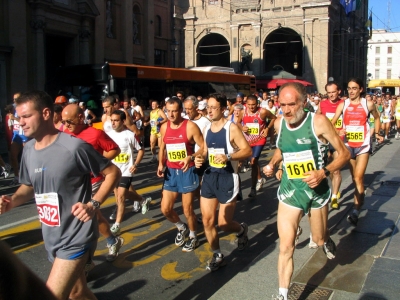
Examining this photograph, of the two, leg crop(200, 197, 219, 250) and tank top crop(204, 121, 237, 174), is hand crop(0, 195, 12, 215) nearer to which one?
leg crop(200, 197, 219, 250)

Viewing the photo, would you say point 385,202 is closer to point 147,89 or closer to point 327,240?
point 327,240

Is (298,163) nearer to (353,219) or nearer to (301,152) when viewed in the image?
(301,152)

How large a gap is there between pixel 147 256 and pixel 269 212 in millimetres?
2788

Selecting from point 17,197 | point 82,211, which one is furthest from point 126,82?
point 82,211

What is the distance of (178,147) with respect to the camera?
5957mm

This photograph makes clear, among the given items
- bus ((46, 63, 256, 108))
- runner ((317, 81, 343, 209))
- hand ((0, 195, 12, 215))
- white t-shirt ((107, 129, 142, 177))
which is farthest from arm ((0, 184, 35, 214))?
bus ((46, 63, 256, 108))

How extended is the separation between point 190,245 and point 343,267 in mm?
1791

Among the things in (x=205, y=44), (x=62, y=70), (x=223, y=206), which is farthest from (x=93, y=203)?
(x=205, y=44)

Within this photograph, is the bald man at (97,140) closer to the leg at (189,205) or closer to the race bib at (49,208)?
the leg at (189,205)

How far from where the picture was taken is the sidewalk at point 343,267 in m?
4.40

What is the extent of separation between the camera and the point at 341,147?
14.3 feet

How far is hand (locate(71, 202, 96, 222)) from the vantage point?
308cm

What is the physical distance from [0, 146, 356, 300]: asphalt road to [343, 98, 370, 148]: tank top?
5.49ft

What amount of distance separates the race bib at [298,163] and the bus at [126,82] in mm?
13214
